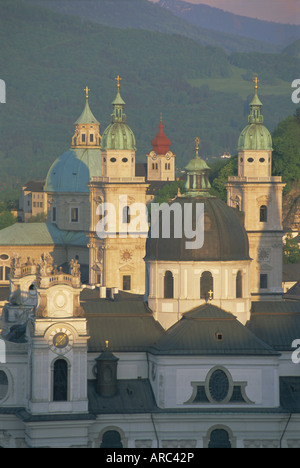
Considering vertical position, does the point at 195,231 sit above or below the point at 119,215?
below

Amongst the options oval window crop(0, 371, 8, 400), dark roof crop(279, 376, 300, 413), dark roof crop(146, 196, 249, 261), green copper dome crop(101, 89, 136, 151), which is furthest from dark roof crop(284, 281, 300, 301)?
oval window crop(0, 371, 8, 400)

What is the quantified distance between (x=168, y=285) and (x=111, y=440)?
1078cm

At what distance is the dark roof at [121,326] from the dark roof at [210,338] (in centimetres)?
139

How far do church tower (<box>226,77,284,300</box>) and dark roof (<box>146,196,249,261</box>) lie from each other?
3935 cm

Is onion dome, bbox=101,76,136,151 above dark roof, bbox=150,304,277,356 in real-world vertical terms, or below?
above

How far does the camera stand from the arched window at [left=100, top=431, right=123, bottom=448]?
10381 cm

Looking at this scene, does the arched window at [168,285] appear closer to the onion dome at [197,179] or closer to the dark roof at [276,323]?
the dark roof at [276,323]

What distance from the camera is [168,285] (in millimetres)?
109875

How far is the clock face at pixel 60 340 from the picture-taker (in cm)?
10262

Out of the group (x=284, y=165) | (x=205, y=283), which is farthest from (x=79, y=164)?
(x=205, y=283)

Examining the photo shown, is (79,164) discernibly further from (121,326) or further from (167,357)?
(167,357)

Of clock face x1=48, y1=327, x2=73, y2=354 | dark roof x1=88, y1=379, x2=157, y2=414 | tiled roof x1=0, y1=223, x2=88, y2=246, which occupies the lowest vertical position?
dark roof x1=88, y1=379, x2=157, y2=414

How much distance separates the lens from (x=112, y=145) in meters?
153

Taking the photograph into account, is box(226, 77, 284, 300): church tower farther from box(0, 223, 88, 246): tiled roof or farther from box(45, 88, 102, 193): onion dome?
box(45, 88, 102, 193): onion dome
